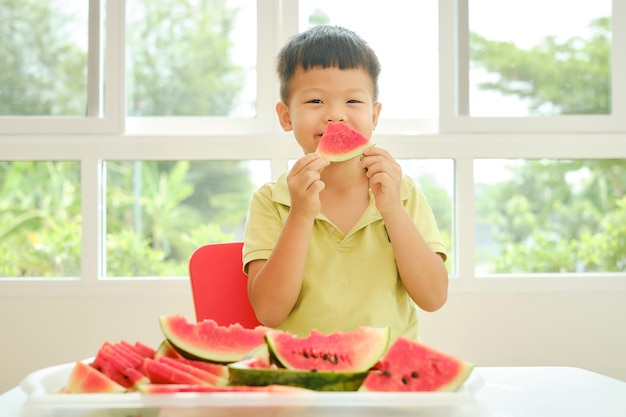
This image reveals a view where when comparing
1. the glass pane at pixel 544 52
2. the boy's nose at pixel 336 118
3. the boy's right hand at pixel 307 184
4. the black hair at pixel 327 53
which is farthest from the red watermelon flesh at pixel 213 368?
the glass pane at pixel 544 52

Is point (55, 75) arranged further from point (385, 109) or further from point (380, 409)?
point (380, 409)

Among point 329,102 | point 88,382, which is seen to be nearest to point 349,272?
point 329,102

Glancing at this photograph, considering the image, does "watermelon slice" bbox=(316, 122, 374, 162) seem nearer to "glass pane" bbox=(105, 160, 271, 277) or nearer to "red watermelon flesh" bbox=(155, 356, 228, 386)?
"red watermelon flesh" bbox=(155, 356, 228, 386)

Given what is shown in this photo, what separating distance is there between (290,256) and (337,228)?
174mm

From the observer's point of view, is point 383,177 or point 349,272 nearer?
point 383,177

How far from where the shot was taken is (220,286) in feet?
5.18

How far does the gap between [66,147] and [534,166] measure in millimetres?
1814

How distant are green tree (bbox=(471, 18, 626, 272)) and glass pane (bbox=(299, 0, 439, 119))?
7.2 inches

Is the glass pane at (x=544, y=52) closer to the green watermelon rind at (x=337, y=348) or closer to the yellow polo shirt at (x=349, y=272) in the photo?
the yellow polo shirt at (x=349, y=272)

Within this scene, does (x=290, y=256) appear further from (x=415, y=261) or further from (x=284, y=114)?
(x=284, y=114)

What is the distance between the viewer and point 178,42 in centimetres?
336

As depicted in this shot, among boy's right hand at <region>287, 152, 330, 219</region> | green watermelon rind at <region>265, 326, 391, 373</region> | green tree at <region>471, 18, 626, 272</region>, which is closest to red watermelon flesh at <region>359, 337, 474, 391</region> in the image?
green watermelon rind at <region>265, 326, 391, 373</region>

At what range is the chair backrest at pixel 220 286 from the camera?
61.1 inches

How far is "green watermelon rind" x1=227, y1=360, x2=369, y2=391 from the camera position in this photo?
71 centimetres
